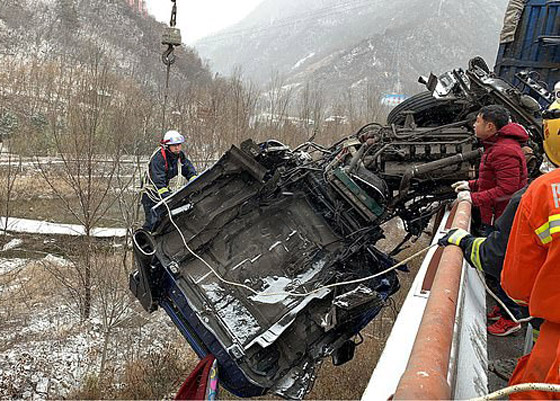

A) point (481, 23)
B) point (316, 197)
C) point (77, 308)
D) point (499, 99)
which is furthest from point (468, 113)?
point (481, 23)

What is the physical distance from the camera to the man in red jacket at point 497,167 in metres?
3.21

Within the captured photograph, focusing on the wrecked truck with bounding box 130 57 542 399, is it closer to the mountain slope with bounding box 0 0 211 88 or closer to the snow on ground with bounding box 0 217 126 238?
the snow on ground with bounding box 0 217 126 238

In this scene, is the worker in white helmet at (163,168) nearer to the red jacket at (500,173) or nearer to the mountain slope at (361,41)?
the red jacket at (500,173)

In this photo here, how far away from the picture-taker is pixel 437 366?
3.43 feet

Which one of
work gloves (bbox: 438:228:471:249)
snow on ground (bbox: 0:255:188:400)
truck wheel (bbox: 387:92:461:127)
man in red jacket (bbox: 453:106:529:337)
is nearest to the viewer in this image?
work gloves (bbox: 438:228:471:249)

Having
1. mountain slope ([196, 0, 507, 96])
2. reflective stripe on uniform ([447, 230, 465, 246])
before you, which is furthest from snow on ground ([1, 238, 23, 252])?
mountain slope ([196, 0, 507, 96])

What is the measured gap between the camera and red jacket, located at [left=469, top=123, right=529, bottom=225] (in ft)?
10.5

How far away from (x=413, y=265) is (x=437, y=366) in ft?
33.2

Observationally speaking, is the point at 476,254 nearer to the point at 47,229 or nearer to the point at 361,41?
the point at 47,229

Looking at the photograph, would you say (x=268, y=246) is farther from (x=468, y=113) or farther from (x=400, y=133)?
(x=468, y=113)

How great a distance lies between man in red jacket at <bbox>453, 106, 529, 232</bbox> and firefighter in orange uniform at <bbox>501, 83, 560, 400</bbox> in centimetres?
177

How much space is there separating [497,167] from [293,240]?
1.88 meters

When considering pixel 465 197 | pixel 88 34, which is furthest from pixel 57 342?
pixel 88 34

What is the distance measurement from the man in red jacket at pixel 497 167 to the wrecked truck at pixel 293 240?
653mm
